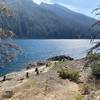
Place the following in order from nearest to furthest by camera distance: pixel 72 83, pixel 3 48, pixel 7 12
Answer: pixel 7 12 < pixel 3 48 < pixel 72 83

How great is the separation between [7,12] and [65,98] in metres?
4.52

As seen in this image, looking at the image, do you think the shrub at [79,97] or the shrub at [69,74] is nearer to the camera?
the shrub at [79,97]

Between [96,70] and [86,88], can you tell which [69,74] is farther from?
[86,88]

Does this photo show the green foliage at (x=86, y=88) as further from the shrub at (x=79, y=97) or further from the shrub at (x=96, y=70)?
the shrub at (x=96, y=70)

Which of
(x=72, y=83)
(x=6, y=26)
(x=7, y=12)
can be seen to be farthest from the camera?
(x=72, y=83)

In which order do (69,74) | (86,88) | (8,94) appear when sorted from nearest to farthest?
(8,94) → (86,88) → (69,74)

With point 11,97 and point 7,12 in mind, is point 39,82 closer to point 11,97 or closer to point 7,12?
point 11,97

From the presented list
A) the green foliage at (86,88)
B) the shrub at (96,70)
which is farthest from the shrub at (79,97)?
the shrub at (96,70)

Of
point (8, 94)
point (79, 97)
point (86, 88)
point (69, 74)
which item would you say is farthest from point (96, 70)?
point (8, 94)

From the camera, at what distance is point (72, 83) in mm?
18141

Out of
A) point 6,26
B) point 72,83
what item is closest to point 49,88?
point 72,83

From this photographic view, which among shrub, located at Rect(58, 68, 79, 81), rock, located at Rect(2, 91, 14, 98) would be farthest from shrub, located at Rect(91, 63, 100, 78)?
rock, located at Rect(2, 91, 14, 98)

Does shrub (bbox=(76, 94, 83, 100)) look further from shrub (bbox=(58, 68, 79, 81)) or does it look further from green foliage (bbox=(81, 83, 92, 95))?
shrub (bbox=(58, 68, 79, 81))

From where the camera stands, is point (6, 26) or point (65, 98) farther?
point (6, 26)
